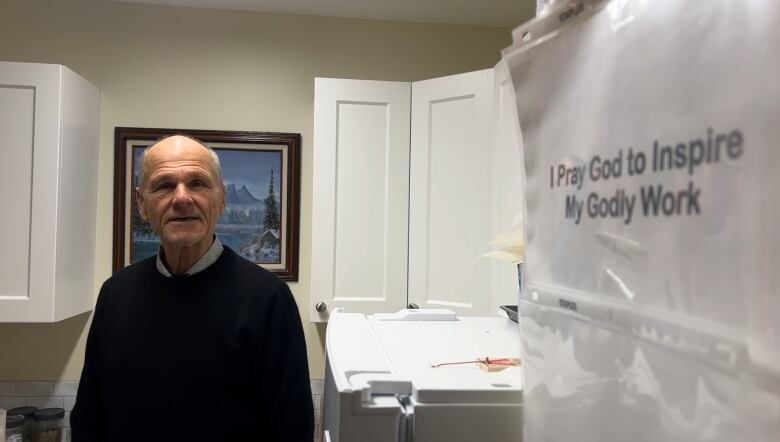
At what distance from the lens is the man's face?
133 cm

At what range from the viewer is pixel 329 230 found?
224cm

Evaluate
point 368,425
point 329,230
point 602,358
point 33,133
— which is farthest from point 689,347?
point 33,133

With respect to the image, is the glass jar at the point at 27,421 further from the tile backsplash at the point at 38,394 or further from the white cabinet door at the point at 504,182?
the white cabinet door at the point at 504,182

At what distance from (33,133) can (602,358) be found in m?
2.17

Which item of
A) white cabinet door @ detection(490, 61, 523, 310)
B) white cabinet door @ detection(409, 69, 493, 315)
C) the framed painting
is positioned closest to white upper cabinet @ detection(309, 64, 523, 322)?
white cabinet door @ detection(409, 69, 493, 315)

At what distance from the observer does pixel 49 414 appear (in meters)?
2.25

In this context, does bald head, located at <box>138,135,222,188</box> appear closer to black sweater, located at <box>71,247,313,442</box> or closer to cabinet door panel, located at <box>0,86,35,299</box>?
black sweater, located at <box>71,247,313,442</box>

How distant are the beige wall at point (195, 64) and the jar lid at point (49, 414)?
0.43 feet

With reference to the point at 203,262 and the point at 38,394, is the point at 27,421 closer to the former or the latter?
the point at 38,394

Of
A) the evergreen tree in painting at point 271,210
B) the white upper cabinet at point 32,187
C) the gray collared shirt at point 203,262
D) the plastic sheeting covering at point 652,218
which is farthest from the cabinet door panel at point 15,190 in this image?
the plastic sheeting covering at point 652,218

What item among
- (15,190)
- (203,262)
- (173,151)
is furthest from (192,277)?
(15,190)

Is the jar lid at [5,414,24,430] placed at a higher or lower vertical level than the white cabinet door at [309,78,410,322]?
lower

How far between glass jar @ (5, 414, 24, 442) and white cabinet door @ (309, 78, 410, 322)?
1120mm

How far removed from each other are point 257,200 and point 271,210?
7 cm
